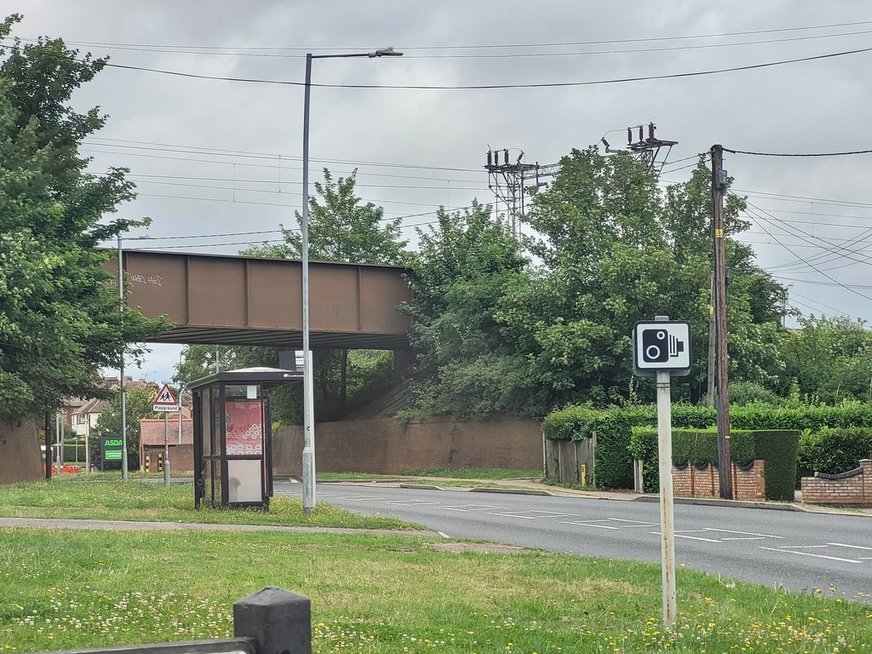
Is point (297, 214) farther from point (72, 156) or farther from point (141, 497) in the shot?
point (141, 497)

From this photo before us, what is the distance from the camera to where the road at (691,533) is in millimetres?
14359

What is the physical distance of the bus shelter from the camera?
22672 millimetres

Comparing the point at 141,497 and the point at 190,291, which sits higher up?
the point at 190,291

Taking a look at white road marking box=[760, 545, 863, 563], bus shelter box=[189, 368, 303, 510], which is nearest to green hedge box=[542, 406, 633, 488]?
bus shelter box=[189, 368, 303, 510]

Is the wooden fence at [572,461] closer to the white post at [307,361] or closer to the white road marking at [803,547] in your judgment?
the white post at [307,361]

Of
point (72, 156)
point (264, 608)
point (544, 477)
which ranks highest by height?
point (72, 156)

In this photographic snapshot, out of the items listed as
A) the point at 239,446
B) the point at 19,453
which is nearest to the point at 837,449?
the point at 239,446

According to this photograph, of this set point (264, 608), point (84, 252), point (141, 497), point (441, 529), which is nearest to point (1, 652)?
point (264, 608)

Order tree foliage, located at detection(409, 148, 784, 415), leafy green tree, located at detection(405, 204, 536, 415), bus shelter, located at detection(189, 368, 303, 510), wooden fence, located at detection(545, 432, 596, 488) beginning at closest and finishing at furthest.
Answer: bus shelter, located at detection(189, 368, 303, 510) < wooden fence, located at detection(545, 432, 596, 488) < tree foliage, located at detection(409, 148, 784, 415) < leafy green tree, located at detection(405, 204, 536, 415)

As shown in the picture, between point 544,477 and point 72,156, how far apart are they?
62.8ft

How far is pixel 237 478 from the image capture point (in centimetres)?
2303

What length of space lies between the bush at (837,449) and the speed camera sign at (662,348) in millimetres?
23717

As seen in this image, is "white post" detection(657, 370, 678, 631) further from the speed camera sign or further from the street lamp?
the street lamp

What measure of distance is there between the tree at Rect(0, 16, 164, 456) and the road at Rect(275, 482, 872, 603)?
31.6ft
